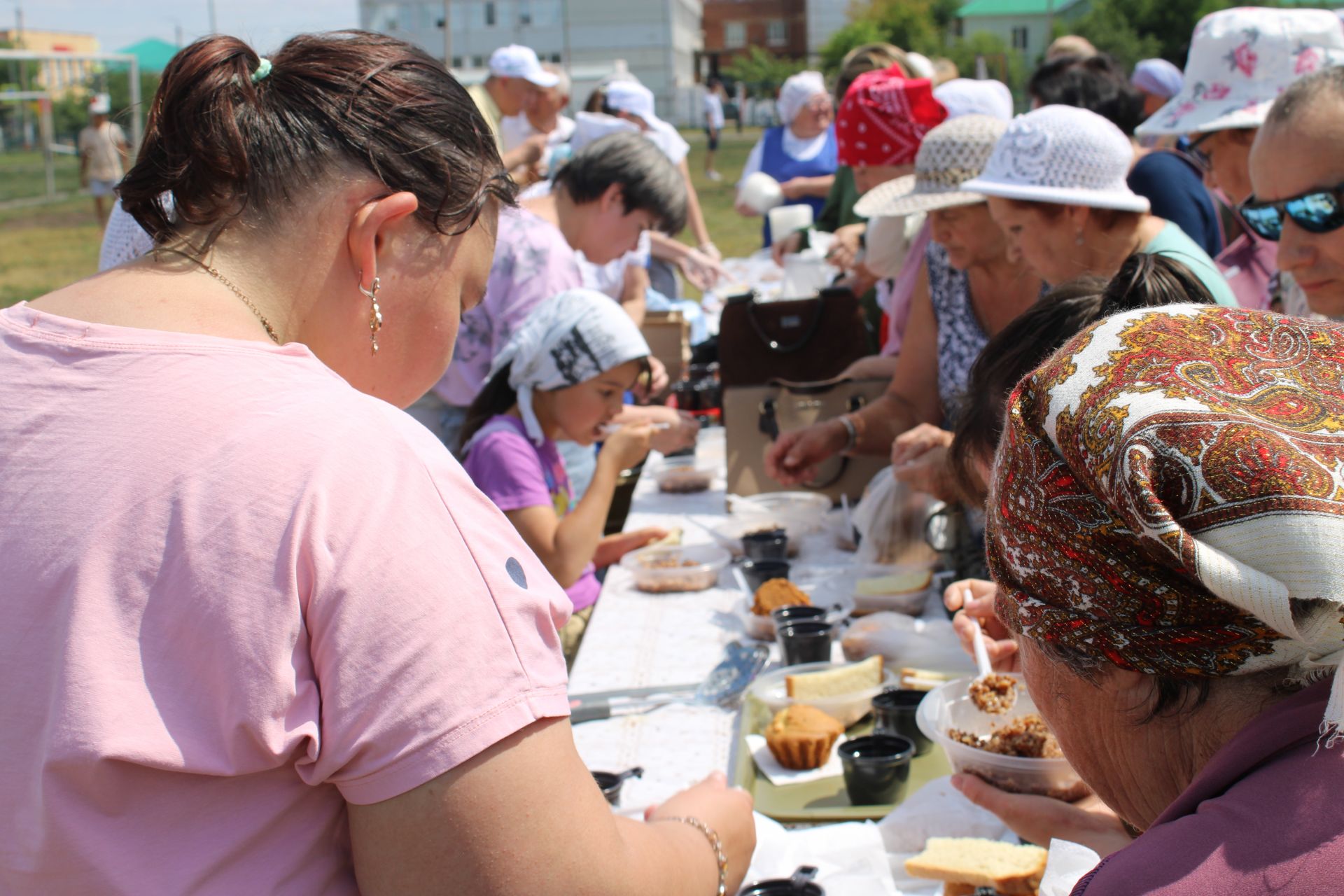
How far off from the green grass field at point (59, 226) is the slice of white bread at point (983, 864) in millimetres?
9747

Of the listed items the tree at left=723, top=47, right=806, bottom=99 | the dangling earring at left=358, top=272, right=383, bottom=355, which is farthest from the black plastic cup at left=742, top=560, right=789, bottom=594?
the tree at left=723, top=47, right=806, bottom=99

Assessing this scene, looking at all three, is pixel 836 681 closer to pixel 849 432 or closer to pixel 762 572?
pixel 762 572

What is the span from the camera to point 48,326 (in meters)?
1.04

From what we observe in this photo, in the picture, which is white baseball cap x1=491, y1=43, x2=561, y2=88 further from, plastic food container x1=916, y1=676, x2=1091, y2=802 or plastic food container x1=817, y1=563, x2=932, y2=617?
plastic food container x1=916, y1=676, x2=1091, y2=802

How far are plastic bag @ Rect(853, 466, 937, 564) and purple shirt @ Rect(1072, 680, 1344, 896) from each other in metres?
2.29

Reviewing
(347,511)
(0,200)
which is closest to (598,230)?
(347,511)

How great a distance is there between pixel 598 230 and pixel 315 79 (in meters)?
3.12

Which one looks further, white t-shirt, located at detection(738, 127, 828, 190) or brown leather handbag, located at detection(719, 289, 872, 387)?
white t-shirt, located at detection(738, 127, 828, 190)

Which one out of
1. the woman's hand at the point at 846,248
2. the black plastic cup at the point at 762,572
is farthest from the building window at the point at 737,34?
the black plastic cup at the point at 762,572

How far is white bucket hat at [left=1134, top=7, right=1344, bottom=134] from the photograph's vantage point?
330 centimetres

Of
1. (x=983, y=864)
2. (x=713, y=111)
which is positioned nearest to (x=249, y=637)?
(x=983, y=864)

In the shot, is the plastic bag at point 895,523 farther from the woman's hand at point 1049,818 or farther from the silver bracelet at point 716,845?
the silver bracelet at point 716,845

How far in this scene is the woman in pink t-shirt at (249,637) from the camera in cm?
93

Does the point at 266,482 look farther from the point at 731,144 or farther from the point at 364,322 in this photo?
the point at 731,144
